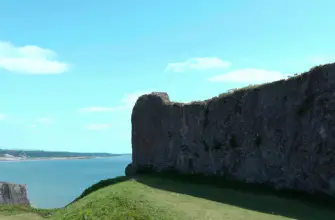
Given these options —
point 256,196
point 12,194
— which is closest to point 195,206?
point 256,196

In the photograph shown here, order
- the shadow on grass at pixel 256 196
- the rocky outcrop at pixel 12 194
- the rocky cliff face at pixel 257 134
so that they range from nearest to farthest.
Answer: the shadow on grass at pixel 256 196 < the rocky cliff face at pixel 257 134 < the rocky outcrop at pixel 12 194

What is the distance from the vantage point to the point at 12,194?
4947 centimetres

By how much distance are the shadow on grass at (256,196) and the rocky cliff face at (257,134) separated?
2.10ft

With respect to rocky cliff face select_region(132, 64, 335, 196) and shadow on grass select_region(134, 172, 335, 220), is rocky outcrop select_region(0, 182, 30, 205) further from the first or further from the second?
shadow on grass select_region(134, 172, 335, 220)

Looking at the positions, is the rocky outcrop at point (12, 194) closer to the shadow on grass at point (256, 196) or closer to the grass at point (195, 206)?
the grass at point (195, 206)

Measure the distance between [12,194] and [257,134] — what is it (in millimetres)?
38789

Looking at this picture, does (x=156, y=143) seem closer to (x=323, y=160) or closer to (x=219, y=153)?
(x=219, y=153)

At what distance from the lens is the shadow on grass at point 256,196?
17.3 meters

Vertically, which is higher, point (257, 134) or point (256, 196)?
point (257, 134)

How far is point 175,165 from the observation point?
3111cm

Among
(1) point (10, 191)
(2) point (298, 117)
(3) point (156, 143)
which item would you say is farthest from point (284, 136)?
(1) point (10, 191)

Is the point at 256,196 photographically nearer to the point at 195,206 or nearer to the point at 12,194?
the point at 195,206

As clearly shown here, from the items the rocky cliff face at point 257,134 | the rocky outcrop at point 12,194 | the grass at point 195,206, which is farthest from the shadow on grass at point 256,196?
the rocky outcrop at point 12,194

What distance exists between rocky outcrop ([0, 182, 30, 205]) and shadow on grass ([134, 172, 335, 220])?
30.1 m
